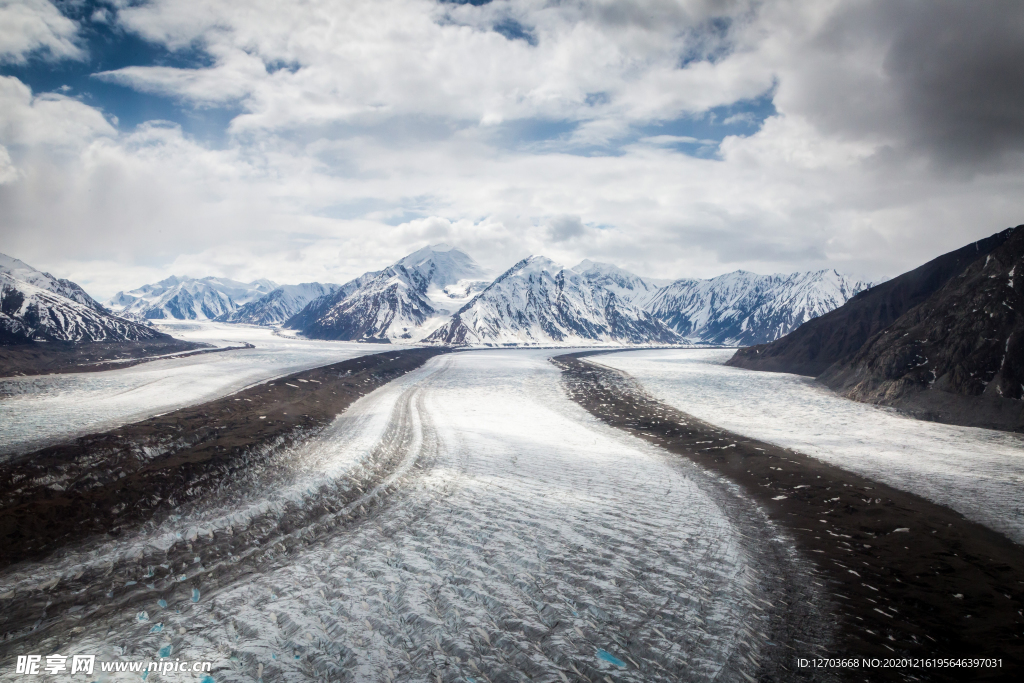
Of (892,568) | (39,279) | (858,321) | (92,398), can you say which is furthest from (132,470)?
(39,279)

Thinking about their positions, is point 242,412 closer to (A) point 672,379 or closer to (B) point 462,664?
(B) point 462,664

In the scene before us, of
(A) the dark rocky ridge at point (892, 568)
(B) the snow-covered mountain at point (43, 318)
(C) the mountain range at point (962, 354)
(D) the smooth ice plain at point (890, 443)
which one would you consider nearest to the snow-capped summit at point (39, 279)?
(B) the snow-covered mountain at point (43, 318)

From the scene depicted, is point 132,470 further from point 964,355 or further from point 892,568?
point 964,355

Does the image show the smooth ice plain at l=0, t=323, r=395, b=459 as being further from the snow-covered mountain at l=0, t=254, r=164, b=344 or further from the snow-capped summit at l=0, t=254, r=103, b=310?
the snow-capped summit at l=0, t=254, r=103, b=310

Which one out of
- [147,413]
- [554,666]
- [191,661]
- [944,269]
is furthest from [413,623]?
[944,269]

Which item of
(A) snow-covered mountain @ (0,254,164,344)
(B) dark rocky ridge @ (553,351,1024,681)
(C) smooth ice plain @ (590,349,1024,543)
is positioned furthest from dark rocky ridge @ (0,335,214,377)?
(B) dark rocky ridge @ (553,351,1024,681)
